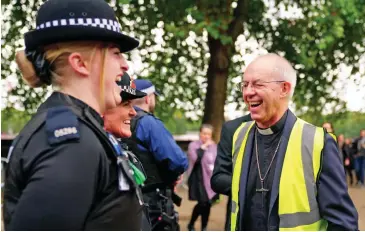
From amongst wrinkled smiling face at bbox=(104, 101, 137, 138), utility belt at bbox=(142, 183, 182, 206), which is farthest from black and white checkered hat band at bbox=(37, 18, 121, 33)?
utility belt at bbox=(142, 183, 182, 206)

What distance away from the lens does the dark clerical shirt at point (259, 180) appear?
333 cm

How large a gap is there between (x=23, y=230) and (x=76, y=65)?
50cm

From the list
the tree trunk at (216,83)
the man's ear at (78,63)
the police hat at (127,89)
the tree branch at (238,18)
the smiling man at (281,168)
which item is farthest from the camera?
the tree trunk at (216,83)

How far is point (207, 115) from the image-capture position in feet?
56.1

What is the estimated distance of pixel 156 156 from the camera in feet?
16.2

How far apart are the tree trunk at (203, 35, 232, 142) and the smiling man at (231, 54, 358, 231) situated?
1312 centimetres

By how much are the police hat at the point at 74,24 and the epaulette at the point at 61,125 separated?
9.1 inches

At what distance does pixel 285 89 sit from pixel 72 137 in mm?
1899

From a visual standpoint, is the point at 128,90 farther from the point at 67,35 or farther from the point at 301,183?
the point at 67,35

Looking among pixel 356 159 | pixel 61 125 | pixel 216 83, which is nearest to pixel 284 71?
pixel 61 125

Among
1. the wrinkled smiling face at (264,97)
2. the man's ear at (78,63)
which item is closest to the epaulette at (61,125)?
the man's ear at (78,63)

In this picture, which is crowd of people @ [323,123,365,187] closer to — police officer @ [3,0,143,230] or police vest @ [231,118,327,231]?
police vest @ [231,118,327,231]

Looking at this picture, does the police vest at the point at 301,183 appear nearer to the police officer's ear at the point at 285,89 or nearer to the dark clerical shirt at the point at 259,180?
the dark clerical shirt at the point at 259,180

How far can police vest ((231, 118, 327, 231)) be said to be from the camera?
313cm
